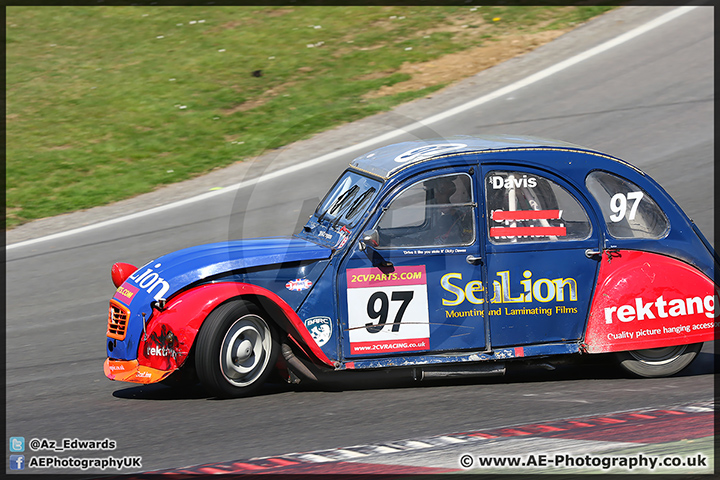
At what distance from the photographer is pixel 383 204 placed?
22.1 ft

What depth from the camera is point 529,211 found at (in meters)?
6.78

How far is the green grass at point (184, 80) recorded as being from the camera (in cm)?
1472

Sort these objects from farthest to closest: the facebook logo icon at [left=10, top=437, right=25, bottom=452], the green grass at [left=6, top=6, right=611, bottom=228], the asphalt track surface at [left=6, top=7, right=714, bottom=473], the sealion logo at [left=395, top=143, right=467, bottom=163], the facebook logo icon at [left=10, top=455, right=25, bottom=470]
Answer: the green grass at [left=6, top=6, right=611, bottom=228] → the sealion logo at [left=395, top=143, right=467, bottom=163] → the asphalt track surface at [left=6, top=7, right=714, bottom=473] → the facebook logo icon at [left=10, top=437, right=25, bottom=452] → the facebook logo icon at [left=10, top=455, right=25, bottom=470]

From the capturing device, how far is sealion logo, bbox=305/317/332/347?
6.50 metres

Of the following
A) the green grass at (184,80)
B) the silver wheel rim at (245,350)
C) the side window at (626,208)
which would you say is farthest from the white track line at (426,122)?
the side window at (626,208)

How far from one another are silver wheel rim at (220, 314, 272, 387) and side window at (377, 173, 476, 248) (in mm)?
1101

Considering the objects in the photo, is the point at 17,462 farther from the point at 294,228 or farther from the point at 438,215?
the point at 294,228

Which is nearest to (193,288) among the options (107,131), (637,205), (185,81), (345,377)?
(345,377)

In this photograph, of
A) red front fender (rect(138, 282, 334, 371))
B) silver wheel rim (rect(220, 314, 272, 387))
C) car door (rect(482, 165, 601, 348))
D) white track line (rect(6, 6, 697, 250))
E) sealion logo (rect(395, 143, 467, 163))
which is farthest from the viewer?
white track line (rect(6, 6, 697, 250))

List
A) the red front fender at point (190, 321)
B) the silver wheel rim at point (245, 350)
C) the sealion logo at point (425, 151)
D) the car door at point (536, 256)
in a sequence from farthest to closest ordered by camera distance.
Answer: the sealion logo at point (425, 151) → the car door at point (536, 256) → the silver wheel rim at point (245, 350) → the red front fender at point (190, 321)

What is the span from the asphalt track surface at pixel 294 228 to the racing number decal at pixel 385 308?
0.42 metres

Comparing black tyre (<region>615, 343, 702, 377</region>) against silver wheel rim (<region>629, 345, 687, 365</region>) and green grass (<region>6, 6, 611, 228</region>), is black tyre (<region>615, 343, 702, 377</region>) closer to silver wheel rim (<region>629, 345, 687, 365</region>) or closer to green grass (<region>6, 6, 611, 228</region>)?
silver wheel rim (<region>629, 345, 687, 365</region>)

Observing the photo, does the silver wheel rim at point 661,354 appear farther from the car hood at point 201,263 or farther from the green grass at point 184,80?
the green grass at point 184,80

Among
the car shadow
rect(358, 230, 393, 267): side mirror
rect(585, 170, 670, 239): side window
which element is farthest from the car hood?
rect(585, 170, 670, 239): side window
